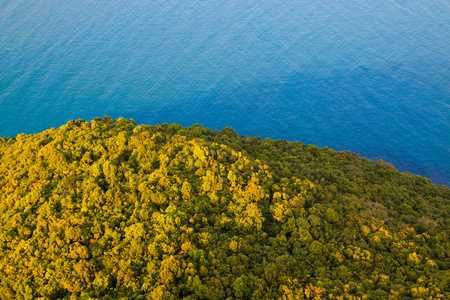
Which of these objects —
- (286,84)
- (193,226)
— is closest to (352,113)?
(286,84)

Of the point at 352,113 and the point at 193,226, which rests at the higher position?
the point at 352,113

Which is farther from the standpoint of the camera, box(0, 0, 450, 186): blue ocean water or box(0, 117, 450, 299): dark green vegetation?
box(0, 0, 450, 186): blue ocean water

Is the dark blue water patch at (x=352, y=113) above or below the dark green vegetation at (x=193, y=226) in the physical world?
above

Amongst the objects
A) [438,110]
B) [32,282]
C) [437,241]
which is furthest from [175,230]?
[438,110]

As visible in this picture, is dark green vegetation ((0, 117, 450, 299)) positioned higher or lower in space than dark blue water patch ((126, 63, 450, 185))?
lower

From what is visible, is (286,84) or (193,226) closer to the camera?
(193,226)

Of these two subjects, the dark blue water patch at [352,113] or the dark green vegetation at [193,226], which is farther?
the dark blue water patch at [352,113]

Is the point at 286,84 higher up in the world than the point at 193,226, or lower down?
higher up

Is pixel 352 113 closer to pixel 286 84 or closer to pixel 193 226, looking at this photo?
pixel 286 84
